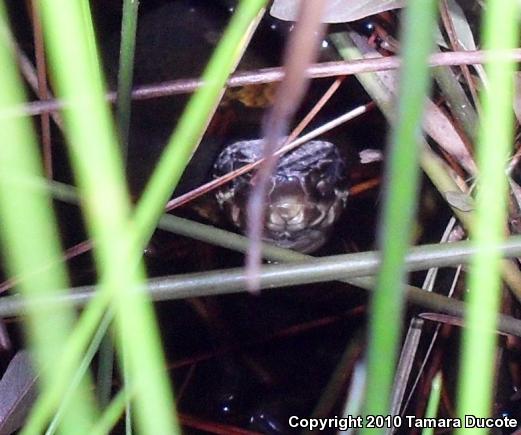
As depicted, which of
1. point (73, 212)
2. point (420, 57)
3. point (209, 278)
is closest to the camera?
point (420, 57)

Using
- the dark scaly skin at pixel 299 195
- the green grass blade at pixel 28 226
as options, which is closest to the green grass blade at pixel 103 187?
the green grass blade at pixel 28 226

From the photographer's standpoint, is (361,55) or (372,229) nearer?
(361,55)

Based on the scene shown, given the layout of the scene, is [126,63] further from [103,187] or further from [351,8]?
[103,187]

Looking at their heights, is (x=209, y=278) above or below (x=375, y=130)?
below

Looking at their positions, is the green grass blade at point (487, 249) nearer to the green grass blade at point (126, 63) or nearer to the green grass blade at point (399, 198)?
the green grass blade at point (399, 198)

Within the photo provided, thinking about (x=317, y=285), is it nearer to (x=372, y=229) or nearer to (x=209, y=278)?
(x=372, y=229)

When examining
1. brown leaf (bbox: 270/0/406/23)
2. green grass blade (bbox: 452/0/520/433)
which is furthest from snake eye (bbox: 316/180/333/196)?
green grass blade (bbox: 452/0/520/433)

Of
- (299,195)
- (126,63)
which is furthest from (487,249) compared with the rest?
(299,195)

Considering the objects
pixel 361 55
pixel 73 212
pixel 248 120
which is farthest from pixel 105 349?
pixel 248 120
